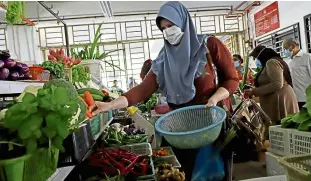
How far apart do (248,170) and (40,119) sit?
352cm

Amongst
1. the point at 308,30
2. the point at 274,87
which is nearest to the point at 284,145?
the point at 274,87

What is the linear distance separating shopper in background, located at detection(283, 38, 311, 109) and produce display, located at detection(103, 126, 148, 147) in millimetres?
3093

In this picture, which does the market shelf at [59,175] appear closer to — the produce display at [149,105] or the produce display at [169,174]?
the produce display at [169,174]

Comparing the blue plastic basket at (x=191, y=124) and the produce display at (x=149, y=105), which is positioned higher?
the blue plastic basket at (x=191, y=124)

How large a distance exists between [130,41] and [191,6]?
207 cm

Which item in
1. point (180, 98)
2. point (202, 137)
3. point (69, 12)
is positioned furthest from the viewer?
point (69, 12)

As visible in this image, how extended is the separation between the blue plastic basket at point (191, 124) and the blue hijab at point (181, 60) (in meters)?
0.14

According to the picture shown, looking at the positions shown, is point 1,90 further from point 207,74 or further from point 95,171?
point 207,74

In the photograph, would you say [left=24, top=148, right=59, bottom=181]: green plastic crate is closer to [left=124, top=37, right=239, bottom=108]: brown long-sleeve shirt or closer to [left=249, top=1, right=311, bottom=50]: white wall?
[left=124, top=37, right=239, bottom=108]: brown long-sleeve shirt

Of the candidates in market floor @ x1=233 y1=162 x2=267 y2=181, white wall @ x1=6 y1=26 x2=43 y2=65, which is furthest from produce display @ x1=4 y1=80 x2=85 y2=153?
white wall @ x1=6 y1=26 x2=43 y2=65

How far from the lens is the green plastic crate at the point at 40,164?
0.74m

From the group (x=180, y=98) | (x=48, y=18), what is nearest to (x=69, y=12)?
(x=48, y=18)

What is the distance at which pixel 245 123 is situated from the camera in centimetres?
209

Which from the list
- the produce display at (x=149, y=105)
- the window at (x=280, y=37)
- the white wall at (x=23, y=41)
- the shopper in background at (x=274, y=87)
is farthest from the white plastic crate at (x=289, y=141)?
the white wall at (x=23, y=41)
